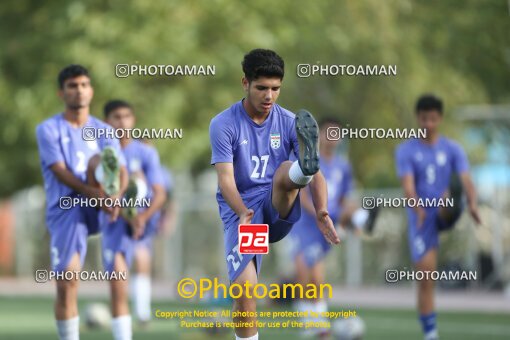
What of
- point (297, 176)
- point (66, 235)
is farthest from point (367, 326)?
point (297, 176)

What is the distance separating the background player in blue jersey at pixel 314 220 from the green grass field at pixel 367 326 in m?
0.77

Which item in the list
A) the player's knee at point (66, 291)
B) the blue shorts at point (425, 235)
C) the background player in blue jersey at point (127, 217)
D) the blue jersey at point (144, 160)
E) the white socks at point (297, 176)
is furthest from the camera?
the blue jersey at point (144, 160)

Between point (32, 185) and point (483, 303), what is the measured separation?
13.2 m

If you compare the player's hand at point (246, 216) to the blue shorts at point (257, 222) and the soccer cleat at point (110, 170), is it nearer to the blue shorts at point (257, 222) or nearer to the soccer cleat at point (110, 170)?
the blue shorts at point (257, 222)

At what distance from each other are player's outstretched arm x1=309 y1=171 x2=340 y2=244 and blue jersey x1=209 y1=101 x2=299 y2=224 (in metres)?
0.50

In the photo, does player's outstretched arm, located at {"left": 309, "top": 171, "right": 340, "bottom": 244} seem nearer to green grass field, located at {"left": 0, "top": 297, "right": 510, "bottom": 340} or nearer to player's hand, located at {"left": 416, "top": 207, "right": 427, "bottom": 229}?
player's hand, located at {"left": 416, "top": 207, "right": 427, "bottom": 229}

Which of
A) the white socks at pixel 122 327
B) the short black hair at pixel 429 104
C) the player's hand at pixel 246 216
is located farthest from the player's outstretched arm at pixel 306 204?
the player's hand at pixel 246 216

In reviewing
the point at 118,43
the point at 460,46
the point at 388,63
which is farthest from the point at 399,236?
the point at 118,43

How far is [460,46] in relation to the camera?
74.7 ft

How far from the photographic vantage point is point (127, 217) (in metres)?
12.0

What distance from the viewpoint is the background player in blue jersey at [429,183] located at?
1288 cm

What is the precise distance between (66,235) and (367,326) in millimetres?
7116

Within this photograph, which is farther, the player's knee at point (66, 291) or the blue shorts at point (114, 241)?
the blue shorts at point (114, 241)

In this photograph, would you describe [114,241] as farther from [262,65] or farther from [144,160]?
[262,65]
